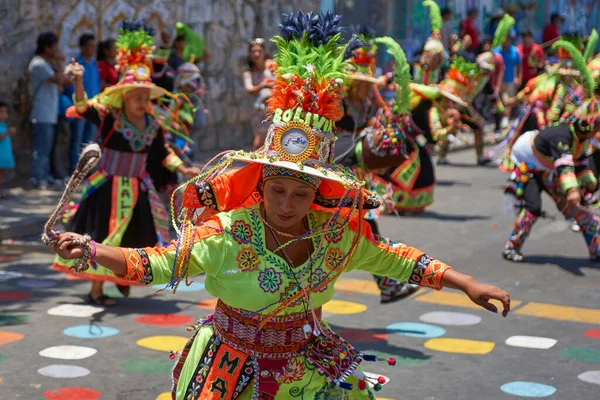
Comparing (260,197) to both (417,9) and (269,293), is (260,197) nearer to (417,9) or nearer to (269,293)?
(269,293)

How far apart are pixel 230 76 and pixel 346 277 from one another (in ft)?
31.2

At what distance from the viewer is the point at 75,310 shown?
8.23m

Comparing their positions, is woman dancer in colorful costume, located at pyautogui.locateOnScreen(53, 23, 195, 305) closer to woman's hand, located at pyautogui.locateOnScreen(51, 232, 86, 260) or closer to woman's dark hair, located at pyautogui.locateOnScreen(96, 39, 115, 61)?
woman's hand, located at pyautogui.locateOnScreen(51, 232, 86, 260)

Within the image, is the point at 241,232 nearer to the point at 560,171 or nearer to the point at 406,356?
the point at 406,356

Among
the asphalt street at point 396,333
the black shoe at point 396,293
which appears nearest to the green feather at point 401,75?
the black shoe at point 396,293

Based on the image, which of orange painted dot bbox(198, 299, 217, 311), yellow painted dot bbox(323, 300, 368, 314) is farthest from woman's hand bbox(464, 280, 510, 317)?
orange painted dot bbox(198, 299, 217, 311)

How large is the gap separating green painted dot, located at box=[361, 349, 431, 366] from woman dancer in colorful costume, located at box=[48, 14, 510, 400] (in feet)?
7.88

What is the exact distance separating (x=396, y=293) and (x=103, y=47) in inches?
299

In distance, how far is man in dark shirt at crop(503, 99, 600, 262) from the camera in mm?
9708

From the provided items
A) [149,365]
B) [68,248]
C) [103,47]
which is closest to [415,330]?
[149,365]

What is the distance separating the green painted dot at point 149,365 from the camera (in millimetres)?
6770

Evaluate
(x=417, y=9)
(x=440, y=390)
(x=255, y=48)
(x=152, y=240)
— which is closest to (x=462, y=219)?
(x=255, y=48)

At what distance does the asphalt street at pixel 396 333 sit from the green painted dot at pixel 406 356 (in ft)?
0.04

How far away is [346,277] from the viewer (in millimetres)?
9602
